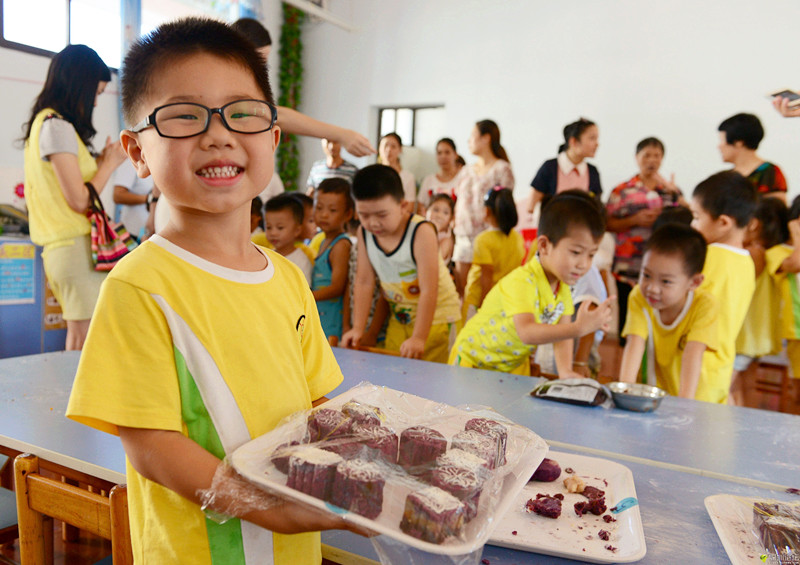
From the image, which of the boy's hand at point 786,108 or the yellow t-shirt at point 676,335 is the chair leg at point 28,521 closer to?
the yellow t-shirt at point 676,335

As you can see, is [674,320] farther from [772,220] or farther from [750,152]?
[750,152]

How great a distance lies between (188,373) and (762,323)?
3.64 m

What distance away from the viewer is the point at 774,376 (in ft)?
16.9

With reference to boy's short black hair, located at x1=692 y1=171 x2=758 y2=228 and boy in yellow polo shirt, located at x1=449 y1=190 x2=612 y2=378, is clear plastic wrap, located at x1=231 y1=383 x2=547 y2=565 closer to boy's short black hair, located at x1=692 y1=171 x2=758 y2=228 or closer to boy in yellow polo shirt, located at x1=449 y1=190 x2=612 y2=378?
boy in yellow polo shirt, located at x1=449 y1=190 x2=612 y2=378

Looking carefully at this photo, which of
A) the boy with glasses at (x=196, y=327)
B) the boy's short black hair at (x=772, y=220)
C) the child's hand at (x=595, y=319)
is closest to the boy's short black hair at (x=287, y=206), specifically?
the child's hand at (x=595, y=319)

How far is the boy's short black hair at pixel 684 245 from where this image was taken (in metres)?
2.20

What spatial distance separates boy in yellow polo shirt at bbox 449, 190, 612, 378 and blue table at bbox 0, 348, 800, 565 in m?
0.28

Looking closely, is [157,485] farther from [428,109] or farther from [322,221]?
[428,109]

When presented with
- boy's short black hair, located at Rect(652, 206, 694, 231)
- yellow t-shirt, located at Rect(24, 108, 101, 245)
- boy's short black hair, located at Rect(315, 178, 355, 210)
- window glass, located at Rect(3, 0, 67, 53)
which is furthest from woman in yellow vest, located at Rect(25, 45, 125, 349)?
window glass, located at Rect(3, 0, 67, 53)

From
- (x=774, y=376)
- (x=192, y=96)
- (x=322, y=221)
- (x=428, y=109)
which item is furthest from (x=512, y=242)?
(x=428, y=109)

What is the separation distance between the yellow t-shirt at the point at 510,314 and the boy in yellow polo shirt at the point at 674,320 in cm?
29

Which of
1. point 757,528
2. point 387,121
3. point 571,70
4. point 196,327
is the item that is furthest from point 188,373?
point 387,121

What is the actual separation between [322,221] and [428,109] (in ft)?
17.4

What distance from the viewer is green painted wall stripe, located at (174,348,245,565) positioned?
0.79m
